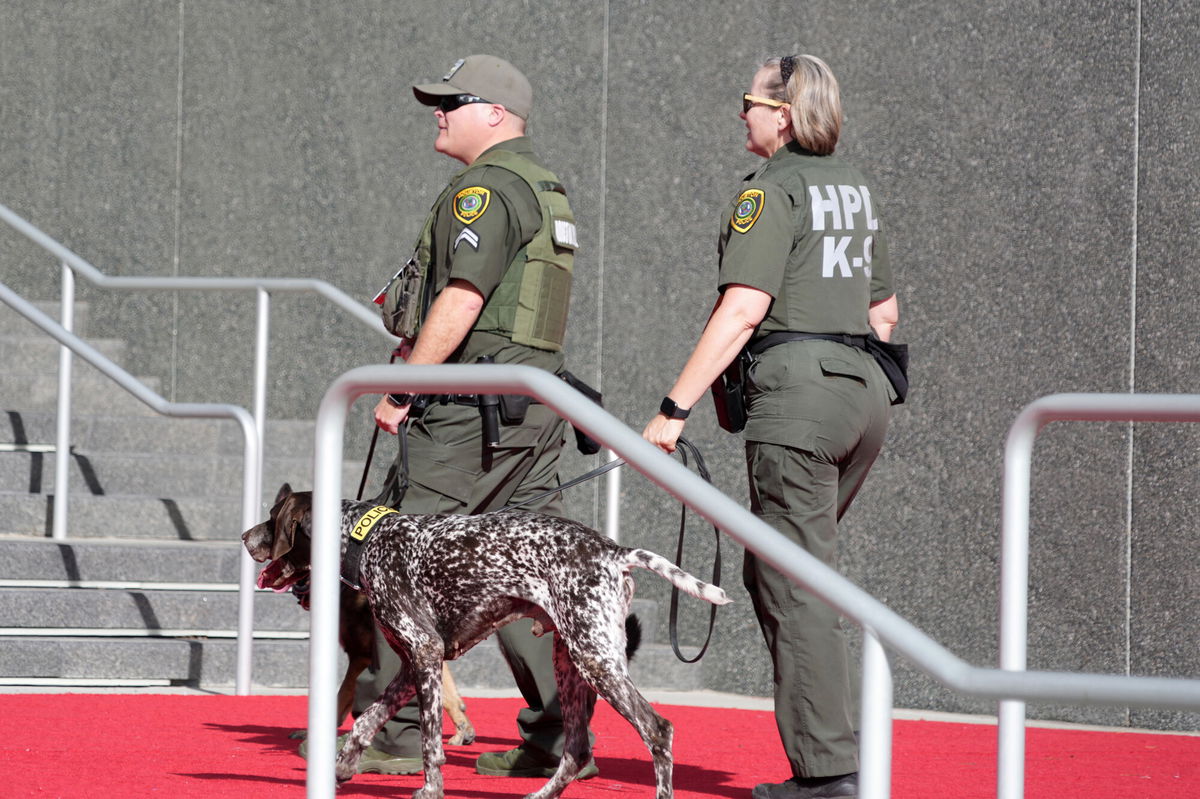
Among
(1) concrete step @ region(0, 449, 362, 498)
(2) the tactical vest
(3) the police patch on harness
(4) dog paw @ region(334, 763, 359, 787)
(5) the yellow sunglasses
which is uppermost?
(5) the yellow sunglasses

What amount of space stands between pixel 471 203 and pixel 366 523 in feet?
3.04

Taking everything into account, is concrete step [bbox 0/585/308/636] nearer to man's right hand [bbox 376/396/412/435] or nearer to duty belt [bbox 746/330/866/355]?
man's right hand [bbox 376/396/412/435]

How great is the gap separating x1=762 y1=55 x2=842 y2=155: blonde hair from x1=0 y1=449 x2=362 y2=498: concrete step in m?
4.16

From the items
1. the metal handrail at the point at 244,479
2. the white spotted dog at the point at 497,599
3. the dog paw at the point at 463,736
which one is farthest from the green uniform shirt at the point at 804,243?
the metal handrail at the point at 244,479

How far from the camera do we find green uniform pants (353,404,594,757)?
15.4ft

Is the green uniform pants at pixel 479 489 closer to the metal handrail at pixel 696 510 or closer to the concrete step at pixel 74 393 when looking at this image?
the metal handrail at pixel 696 510

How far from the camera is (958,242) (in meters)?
6.71

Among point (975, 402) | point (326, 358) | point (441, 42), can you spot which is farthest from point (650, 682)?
point (441, 42)

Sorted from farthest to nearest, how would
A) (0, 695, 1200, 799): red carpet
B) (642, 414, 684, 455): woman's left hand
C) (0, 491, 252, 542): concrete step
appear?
(0, 491, 252, 542): concrete step
(0, 695, 1200, 799): red carpet
(642, 414, 684, 455): woman's left hand

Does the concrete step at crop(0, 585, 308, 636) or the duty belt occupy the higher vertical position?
the duty belt

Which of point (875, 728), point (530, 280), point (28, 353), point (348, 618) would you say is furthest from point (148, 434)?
point (875, 728)

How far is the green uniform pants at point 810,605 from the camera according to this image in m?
4.20

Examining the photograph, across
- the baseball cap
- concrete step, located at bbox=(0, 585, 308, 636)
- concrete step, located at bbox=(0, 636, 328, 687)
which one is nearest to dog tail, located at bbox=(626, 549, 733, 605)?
the baseball cap

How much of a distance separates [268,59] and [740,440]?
3547 mm
